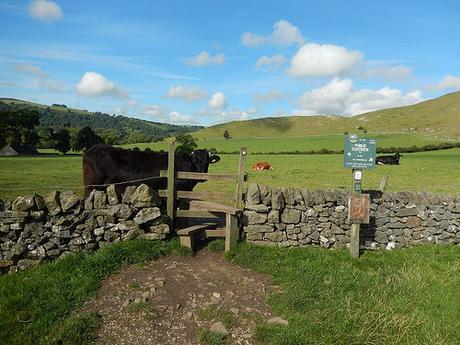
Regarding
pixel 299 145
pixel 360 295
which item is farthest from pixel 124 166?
pixel 299 145

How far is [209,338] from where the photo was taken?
5.76m

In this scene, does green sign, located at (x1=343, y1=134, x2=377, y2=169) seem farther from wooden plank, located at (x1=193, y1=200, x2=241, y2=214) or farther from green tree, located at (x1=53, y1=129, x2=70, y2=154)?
green tree, located at (x1=53, y1=129, x2=70, y2=154)

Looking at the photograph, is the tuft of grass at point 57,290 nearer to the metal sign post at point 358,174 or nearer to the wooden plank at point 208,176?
the wooden plank at point 208,176

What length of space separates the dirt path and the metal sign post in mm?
2820

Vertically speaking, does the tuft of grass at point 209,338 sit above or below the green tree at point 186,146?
below

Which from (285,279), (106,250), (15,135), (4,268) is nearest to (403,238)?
(285,279)

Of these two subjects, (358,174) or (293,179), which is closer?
(358,174)

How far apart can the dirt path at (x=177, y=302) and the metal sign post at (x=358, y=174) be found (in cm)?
282

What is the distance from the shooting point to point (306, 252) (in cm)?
914

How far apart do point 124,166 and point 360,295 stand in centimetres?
722

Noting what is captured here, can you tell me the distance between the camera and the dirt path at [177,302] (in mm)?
5898

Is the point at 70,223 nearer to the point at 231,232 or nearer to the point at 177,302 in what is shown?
the point at 177,302

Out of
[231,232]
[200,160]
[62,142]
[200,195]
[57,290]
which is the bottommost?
[57,290]

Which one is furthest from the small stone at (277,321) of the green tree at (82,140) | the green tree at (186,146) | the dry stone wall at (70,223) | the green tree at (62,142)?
the green tree at (62,142)
